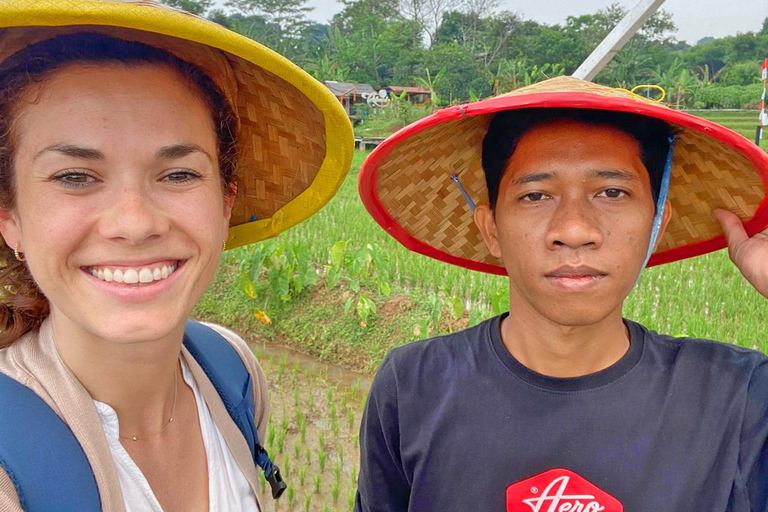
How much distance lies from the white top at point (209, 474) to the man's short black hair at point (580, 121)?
0.87 meters

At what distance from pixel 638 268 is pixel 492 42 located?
42.7 meters

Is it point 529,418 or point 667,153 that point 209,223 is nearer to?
point 529,418

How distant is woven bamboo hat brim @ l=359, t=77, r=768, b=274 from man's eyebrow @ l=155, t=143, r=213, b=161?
0.42m

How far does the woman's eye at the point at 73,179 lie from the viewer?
1.10 m

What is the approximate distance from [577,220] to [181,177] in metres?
0.80

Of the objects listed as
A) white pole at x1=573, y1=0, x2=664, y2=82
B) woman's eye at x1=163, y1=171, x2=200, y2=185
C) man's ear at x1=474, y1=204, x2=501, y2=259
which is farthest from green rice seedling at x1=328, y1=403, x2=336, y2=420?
white pole at x1=573, y1=0, x2=664, y2=82

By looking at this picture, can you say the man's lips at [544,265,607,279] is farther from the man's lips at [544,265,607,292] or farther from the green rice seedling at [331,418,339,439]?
the green rice seedling at [331,418,339,439]

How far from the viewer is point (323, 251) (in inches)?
237

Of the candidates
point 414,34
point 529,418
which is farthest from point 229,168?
point 414,34

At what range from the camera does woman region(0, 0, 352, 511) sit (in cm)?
110

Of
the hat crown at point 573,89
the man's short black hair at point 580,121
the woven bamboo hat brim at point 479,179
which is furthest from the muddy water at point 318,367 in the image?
the hat crown at point 573,89

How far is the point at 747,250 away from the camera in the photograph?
1405mm

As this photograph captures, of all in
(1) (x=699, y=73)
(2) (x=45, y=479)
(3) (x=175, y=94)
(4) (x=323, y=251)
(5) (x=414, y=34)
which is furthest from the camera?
(5) (x=414, y=34)

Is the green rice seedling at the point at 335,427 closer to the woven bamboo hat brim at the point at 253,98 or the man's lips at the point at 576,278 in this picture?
the woven bamboo hat brim at the point at 253,98
